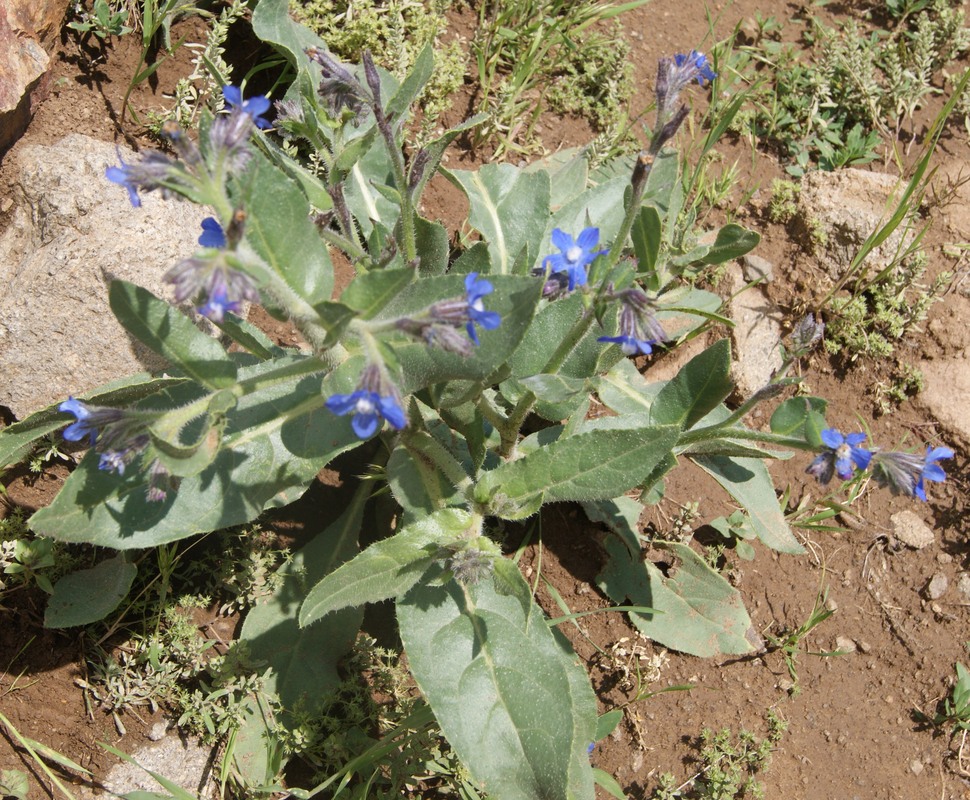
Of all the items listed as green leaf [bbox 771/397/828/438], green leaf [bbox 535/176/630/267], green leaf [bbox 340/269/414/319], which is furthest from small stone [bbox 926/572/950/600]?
green leaf [bbox 340/269/414/319]

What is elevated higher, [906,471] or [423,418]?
[906,471]

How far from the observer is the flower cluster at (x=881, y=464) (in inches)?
120

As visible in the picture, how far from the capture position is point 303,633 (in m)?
4.22

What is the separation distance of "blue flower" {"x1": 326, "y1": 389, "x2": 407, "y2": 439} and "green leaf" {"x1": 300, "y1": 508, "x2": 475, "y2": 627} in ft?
2.62

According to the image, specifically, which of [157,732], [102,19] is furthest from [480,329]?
[102,19]

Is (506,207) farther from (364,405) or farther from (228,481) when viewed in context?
(364,405)

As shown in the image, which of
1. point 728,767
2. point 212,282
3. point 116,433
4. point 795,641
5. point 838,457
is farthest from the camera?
point 795,641

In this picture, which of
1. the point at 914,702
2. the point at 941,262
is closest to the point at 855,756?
the point at 914,702

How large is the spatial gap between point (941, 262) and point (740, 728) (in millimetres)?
3124

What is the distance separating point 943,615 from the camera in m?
4.87

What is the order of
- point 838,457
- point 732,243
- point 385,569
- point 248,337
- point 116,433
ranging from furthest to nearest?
point 732,243 < point 248,337 < point 385,569 < point 838,457 < point 116,433

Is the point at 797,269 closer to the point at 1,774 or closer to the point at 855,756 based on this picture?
the point at 855,756

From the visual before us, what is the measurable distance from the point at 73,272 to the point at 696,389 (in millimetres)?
2867

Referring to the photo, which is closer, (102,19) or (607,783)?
(607,783)
